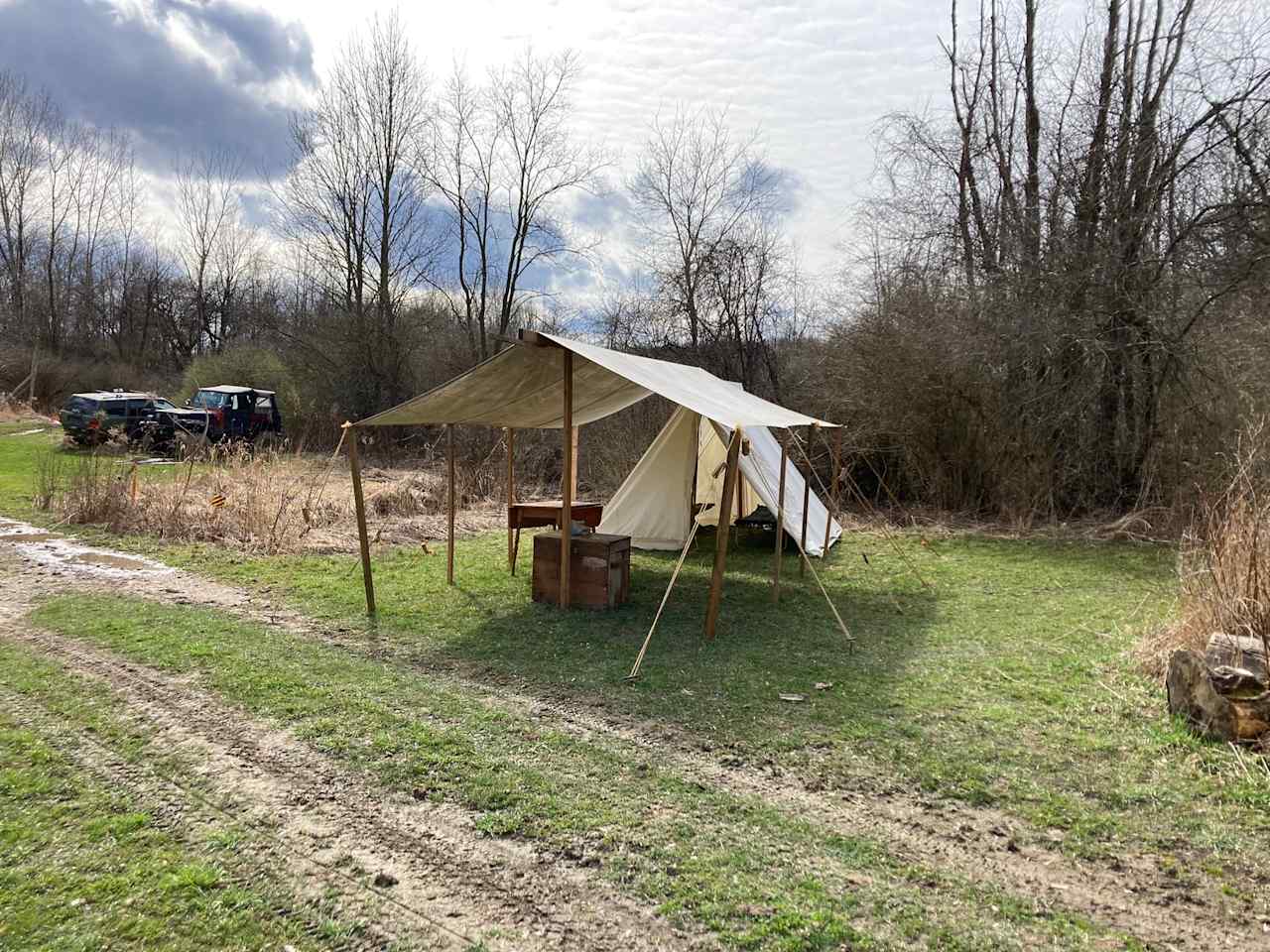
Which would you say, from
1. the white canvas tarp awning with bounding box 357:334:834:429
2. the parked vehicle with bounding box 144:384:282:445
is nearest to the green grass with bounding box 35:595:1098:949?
the white canvas tarp awning with bounding box 357:334:834:429

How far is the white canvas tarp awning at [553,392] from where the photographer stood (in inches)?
208

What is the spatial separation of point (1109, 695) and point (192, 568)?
24.1ft

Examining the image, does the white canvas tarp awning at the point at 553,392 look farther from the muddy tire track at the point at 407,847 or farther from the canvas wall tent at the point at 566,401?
the muddy tire track at the point at 407,847

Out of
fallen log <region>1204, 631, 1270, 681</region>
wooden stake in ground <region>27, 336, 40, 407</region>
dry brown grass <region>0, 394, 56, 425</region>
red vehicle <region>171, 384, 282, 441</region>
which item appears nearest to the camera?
fallen log <region>1204, 631, 1270, 681</region>

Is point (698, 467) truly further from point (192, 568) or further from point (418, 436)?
point (418, 436)

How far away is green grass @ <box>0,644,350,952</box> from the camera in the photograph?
208 centimetres

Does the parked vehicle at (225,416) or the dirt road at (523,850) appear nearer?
the dirt road at (523,850)

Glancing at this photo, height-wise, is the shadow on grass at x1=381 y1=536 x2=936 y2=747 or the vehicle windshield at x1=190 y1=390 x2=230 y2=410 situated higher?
the vehicle windshield at x1=190 y1=390 x2=230 y2=410

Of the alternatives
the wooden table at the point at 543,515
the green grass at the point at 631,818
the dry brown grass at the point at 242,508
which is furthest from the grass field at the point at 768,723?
the dry brown grass at the point at 242,508

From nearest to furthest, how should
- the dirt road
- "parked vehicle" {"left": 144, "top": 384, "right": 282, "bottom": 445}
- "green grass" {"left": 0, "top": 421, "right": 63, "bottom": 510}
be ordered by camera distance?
the dirt road < "green grass" {"left": 0, "top": 421, "right": 63, "bottom": 510} < "parked vehicle" {"left": 144, "top": 384, "right": 282, "bottom": 445}

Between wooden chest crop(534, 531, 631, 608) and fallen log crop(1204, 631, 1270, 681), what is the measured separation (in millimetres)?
3761

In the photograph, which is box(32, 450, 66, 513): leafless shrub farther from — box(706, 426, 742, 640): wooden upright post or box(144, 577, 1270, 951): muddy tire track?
box(706, 426, 742, 640): wooden upright post

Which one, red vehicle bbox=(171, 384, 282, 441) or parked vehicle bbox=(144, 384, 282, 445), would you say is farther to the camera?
red vehicle bbox=(171, 384, 282, 441)

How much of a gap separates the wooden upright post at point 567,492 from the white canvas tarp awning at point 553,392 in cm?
23
